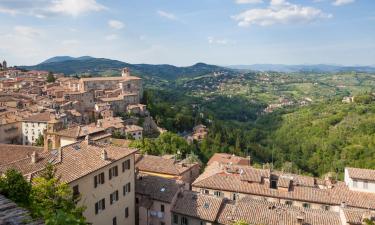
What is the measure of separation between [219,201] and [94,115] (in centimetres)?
7538

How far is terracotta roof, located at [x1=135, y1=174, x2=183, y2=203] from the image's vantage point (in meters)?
36.8

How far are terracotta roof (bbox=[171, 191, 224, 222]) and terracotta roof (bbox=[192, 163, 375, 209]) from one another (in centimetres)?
580

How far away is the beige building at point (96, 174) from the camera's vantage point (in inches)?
1130

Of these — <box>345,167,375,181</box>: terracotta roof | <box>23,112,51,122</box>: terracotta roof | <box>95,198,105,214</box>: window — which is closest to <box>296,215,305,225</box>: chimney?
<box>345,167,375,181</box>: terracotta roof

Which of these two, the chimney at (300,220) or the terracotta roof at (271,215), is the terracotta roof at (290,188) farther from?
the chimney at (300,220)

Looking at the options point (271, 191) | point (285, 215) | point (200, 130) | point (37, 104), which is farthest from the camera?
point (200, 130)

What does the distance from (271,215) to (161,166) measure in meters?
18.6

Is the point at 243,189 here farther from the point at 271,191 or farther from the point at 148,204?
the point at 148,204

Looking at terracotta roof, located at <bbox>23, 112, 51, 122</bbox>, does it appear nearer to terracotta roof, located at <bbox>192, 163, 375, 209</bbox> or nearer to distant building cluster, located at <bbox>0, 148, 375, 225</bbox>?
distant building cluster, located at <bbox>0, 148, 375, 225</bbox>

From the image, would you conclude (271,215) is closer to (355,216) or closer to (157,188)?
(355,216)

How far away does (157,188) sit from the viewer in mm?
37969

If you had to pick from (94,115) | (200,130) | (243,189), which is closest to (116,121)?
(94,115)

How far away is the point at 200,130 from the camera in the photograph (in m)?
121

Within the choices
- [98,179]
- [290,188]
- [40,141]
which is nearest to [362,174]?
[290,188]
